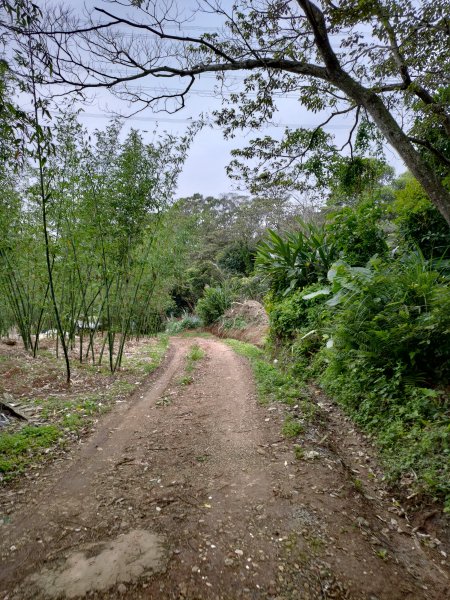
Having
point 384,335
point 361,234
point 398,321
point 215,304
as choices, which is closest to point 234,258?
point 215,304

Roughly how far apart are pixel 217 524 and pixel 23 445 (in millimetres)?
2210

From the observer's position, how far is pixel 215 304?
16.0 meters

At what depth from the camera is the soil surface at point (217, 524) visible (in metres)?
1.62

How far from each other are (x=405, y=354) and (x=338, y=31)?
4.66 metres

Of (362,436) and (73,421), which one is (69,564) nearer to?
(73,421)

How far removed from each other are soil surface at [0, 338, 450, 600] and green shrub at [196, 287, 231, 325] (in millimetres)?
12160

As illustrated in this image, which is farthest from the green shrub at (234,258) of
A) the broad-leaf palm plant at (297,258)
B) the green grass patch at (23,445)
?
the green grass patch at (23,445)

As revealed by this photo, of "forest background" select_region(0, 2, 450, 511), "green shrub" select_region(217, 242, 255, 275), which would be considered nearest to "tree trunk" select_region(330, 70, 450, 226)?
"forest background" select_region(0, 2, 450, 511)

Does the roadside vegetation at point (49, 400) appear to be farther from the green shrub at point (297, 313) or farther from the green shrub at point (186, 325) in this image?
the green shrub at point (186, 325)

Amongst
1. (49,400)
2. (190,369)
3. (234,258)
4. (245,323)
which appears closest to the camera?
(49,400)

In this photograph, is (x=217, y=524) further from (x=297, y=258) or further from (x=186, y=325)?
(x=186, y=325)

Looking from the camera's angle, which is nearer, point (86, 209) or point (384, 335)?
point (384, 335)

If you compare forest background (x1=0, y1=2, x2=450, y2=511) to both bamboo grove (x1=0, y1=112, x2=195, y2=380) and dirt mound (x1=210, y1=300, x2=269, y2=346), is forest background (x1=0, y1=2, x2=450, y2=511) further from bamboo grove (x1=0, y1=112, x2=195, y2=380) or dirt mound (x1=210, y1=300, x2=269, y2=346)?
dirt mound (x1=210, y1=300, x2=269, y2=346)

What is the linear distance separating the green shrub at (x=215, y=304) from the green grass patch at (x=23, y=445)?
39.7ft
